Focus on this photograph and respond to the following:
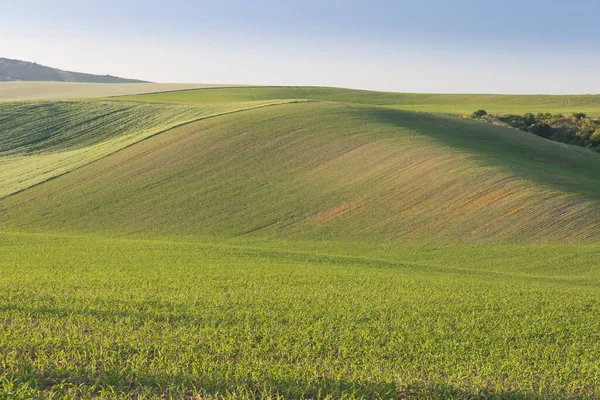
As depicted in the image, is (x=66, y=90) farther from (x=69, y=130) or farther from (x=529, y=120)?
(x=529, y=120)

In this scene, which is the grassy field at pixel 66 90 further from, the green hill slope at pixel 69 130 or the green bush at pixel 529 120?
the green bush at pixel 529 120

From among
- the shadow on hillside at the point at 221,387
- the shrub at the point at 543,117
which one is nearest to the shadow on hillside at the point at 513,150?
the shrub at the point at 543,117

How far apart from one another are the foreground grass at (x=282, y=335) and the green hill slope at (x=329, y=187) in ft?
39.5

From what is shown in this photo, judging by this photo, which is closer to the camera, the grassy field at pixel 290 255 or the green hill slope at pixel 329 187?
the grassy field at pixel 290 255

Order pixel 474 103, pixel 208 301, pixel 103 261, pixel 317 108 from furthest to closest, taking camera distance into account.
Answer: pixel 474 103 → pixel 317 108 → pixel 103 261 → pixel 208 301

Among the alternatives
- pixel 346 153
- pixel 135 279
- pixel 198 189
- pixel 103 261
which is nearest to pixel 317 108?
pixel 346 153

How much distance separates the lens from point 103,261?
68.8 feet

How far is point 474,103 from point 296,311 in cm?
8555

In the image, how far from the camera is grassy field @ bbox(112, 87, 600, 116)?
8206cm

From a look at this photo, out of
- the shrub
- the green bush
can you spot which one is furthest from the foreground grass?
the shrub

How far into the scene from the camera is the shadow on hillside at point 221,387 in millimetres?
6855

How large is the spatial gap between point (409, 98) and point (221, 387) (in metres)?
92.9

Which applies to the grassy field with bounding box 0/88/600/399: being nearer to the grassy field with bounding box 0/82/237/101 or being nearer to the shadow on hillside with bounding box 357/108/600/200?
the shadow on hillside with bounding box 357/108/600/200

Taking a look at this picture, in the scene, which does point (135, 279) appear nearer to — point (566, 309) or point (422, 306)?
point (422, 306)
